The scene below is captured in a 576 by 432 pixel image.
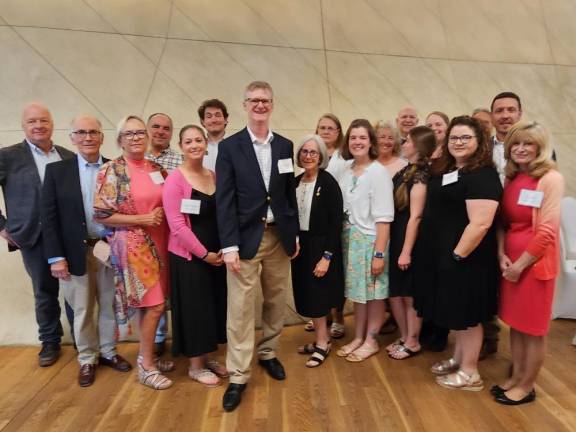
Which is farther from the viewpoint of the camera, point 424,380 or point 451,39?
point 451,39

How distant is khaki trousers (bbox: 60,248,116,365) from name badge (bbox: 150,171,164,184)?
2.36 feet

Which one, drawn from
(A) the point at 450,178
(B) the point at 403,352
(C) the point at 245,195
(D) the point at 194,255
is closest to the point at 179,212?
(D) the point at 194,255

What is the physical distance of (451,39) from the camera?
4.54 metres

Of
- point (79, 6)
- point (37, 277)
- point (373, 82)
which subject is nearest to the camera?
point (37, 277)

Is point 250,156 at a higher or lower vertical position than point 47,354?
higher

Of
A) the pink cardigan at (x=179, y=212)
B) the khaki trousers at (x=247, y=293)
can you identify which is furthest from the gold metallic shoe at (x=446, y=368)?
the pink cardigan at (x=179, y=212)

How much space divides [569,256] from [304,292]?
2.62 metres

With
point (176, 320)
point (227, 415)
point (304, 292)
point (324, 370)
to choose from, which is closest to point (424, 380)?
point (324, 370)

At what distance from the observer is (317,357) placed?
2.68 metres

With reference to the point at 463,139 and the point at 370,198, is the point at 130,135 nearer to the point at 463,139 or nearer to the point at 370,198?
the point at 370,198

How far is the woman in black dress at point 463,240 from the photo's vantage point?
2.06 m

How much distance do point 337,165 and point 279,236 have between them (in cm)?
92

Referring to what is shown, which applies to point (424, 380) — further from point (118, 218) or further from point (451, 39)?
point (451, 39)

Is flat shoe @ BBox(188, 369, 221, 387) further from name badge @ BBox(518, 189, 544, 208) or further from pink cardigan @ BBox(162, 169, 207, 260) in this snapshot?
name badge @ BBox(518, 189, 544, 208)
